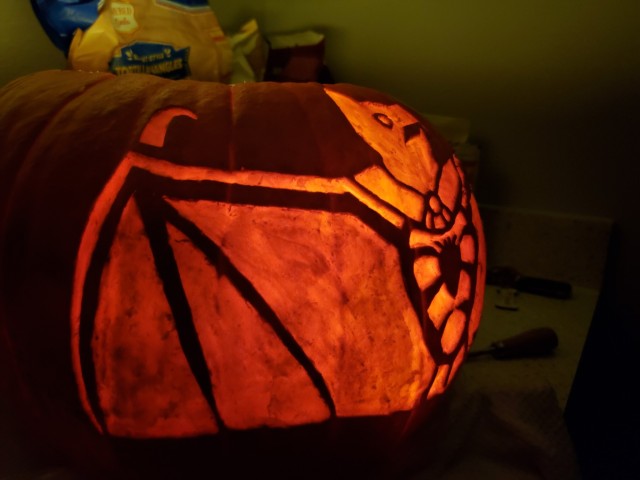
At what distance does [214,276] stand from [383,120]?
231 millimetres

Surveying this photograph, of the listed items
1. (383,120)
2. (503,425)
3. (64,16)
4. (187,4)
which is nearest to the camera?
(383,120)

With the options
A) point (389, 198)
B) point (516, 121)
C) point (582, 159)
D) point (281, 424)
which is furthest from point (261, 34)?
point (281, 424)

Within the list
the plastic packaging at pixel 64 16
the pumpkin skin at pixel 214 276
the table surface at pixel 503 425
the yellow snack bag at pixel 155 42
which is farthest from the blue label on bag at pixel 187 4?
the table surface at pixel 503 425

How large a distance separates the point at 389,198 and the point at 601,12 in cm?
70

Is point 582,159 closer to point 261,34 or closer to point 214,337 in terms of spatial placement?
point 261,34

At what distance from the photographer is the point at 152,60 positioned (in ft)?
3.09

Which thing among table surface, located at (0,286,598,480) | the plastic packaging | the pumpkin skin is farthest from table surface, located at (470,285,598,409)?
the plastic packaging

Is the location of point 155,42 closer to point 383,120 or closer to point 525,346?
point 383,120

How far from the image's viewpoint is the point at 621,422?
3.39 ft

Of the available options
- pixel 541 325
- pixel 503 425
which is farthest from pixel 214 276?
pixel 541 325

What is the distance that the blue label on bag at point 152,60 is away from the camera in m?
0.91

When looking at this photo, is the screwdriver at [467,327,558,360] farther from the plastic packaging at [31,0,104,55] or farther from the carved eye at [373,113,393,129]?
the plastic packaging at [31,0,104,55]

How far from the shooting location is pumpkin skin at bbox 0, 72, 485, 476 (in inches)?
18.5

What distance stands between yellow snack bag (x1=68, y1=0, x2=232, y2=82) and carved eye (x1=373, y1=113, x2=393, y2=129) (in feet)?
1.62
